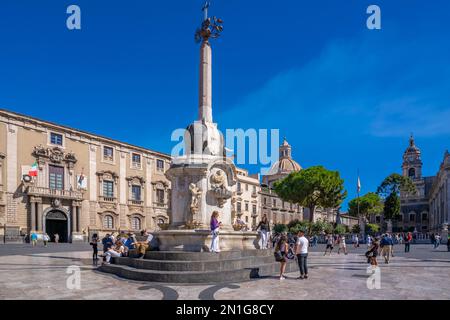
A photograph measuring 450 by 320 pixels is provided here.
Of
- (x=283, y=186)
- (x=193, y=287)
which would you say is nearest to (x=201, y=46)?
(x=193, y=287)

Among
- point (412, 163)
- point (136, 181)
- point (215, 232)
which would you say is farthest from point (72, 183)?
point (412, 163)

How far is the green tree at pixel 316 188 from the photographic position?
183ft

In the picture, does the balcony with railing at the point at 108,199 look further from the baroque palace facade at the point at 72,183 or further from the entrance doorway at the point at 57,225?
the entrance doorway at the point at 57,225

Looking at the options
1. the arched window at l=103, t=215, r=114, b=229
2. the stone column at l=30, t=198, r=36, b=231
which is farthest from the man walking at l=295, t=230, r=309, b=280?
the arched window at l=103, t=215, r=114, b=229

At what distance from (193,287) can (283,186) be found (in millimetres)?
51983

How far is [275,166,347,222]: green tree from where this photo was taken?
55.9 metres

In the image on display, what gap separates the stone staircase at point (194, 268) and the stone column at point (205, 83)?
5681 mm

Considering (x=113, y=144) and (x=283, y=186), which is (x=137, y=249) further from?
(x=283, y=186)

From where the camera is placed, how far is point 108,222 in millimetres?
43750

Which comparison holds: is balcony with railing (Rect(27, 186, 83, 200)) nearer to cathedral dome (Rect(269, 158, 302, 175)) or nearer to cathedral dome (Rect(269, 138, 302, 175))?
cathedral dome (Rect(269, 138, 302, 175))

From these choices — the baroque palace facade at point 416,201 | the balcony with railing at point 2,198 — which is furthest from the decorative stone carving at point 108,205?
the baroque palace facade at point 416,201

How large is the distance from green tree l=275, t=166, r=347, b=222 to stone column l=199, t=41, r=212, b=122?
43463 mm

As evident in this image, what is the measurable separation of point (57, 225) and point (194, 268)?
33454 millimetres
